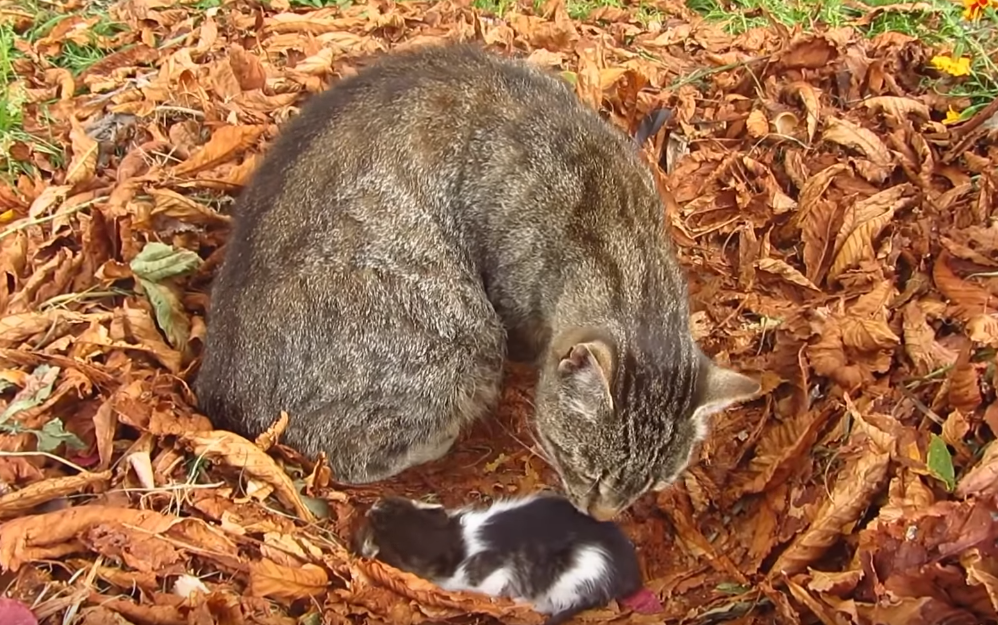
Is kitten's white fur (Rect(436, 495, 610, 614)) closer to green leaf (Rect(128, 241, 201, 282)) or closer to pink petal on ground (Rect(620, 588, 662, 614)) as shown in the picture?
pink petal on ground (Rect(620, 588, 662, 614))

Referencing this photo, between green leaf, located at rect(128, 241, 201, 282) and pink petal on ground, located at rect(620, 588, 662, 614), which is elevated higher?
green leaf, located at rect(128, 241, 201, 282)

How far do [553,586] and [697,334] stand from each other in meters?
1.46

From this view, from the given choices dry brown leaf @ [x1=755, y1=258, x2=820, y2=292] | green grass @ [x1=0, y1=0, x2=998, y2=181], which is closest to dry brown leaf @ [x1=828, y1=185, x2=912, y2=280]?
dry brown leaf @ [x1=755, y1=258, x2=820, y2=292]

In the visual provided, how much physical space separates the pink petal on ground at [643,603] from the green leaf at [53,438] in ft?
7.22

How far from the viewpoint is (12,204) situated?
5016 mm

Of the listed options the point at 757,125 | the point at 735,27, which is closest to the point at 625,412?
the point at 757,125

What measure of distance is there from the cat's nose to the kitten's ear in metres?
0.46

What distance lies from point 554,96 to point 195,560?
240cm

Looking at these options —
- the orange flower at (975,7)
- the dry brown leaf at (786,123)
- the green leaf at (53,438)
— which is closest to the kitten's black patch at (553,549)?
the green leaf at (53,438)

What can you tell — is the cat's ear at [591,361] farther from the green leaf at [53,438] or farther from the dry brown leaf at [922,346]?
the green leaf at [53,438]

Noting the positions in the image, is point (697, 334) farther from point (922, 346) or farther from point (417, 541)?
point (417, 541)

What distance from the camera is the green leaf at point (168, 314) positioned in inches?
173

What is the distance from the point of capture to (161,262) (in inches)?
178

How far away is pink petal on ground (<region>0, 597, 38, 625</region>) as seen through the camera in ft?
10.1
